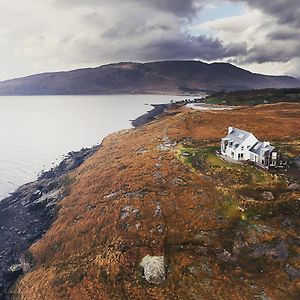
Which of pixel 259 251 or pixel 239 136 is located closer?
pixel 259 251

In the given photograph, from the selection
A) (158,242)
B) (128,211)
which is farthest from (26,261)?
(158,242)

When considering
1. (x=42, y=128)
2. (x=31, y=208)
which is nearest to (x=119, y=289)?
(x=31, y=208)

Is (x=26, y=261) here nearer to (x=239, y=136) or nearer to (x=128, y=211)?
(x=128, y=211)

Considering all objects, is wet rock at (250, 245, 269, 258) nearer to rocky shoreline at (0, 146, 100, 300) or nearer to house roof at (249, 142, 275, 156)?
house roof at (249, 142, 275, 156)

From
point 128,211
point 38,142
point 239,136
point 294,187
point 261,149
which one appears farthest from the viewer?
point 38,142

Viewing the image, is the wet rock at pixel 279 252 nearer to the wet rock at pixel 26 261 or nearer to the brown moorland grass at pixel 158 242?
the brown moorland grass at pixel 158 242

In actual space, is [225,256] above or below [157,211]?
below

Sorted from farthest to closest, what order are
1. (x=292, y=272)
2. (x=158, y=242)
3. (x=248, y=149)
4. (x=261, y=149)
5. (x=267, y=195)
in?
1. (x=248, y=149)
2. (x=261, y=149)
3. (x=267, y=195)
4. (x=158, y=242)
5. (x=292, y=272)
